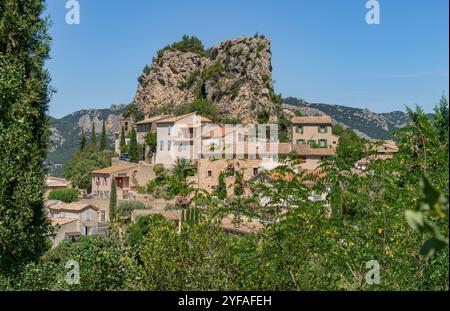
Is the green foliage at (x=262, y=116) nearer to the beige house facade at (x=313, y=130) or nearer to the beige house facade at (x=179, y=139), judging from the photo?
the beige house facade at (x=313, y=130)

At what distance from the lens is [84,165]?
55625 mm

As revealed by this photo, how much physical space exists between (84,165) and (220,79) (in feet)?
73.5

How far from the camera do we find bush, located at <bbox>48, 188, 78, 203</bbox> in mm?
49031

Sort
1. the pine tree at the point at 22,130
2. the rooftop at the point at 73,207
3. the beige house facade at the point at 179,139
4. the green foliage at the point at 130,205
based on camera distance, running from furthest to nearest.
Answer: the beige house facade at the point at 179,139, the rooftop at the point at 73,207, the green foliage at the point at 130,205, the pine tree at the point at 22,130

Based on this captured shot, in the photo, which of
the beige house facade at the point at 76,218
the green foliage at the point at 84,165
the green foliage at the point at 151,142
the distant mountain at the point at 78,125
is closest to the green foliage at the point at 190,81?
the green foliage at the point at 151,142

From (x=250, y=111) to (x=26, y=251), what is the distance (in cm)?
5411

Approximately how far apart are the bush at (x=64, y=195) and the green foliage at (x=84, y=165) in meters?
3.17

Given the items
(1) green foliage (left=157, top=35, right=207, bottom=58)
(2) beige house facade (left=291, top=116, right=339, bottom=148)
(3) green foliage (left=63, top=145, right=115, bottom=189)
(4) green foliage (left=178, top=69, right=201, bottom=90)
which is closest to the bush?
(3) green foliage (left=63, top=145, right=115, bottom=189)

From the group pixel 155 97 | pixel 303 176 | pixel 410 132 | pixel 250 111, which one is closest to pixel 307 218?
pixel 303 176

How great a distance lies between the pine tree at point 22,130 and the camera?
9445 mm

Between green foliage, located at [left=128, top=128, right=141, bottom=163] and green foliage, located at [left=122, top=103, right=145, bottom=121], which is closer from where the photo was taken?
green foliage, located at [left=128, top=128, right=141, bottom=163]

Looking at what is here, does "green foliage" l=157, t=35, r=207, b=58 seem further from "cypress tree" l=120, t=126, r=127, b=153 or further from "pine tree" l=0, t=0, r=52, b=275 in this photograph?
"pine tree" l=0, t=0, r=52, b=275

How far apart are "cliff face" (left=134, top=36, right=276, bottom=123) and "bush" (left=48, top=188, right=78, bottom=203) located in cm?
2191

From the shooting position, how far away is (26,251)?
10.6 m
